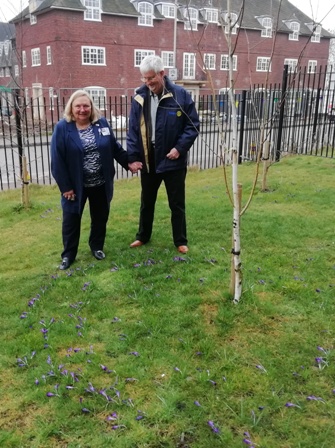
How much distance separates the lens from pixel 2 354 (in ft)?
10.2

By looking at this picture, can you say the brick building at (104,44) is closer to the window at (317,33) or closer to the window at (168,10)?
the window at (168,10)

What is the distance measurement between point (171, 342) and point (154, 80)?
254cm

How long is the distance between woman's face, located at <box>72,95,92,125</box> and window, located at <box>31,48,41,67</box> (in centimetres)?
3501

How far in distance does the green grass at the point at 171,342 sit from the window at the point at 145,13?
3533 centimetres

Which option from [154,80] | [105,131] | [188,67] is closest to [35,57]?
[188,67]

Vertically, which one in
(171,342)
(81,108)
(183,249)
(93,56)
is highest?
(93,56)

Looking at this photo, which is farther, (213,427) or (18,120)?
(18,120)

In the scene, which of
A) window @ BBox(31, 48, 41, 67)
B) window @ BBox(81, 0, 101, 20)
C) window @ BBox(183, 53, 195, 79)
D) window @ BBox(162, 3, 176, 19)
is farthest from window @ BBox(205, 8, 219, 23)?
window @ BBox(183, 53, 195, 79)

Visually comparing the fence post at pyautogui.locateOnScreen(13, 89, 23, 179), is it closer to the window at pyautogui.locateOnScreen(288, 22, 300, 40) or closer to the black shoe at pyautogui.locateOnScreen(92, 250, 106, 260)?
the black shoe at pyautogui.locateOnScreen(92, 250, 106, 260)

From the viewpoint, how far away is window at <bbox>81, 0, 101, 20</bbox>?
32.9 metres

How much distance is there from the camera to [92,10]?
109ft

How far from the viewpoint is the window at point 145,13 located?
3597cm

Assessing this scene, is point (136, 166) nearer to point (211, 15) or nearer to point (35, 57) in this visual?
point (211, 15)

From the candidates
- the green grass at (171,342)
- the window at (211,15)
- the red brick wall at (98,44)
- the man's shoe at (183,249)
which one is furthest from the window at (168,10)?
the man's shoe at (183,249)
